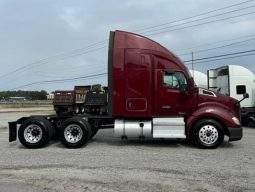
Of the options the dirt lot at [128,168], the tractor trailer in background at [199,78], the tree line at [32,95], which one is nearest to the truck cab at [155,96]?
the dirt lot at [128,168]

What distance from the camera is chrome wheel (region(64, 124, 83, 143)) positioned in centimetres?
1407

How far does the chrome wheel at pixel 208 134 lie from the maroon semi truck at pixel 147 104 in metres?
0.03

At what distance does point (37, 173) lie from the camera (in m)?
9.95

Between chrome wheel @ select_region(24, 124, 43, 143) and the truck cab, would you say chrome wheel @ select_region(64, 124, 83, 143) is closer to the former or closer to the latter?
chrome wheel @ select_region(24, 124, 43, 143)

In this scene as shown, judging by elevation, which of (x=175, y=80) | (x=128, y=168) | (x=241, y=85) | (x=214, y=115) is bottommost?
(x=128, y=168)

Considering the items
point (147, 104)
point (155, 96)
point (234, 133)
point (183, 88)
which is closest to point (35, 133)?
point (147, 104)

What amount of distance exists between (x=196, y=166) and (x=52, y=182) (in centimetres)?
358

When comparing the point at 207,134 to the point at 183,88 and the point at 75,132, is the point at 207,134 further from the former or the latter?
the point at 75,132

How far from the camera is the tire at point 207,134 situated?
13.9 metres

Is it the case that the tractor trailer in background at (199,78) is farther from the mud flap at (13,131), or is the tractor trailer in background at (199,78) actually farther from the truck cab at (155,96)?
the mud flap at (13,131)

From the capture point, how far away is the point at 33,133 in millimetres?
14320

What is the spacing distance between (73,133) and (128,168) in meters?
4.14

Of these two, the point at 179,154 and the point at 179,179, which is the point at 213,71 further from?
the point at 179,179

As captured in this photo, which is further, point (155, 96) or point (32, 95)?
point (32, 95)
